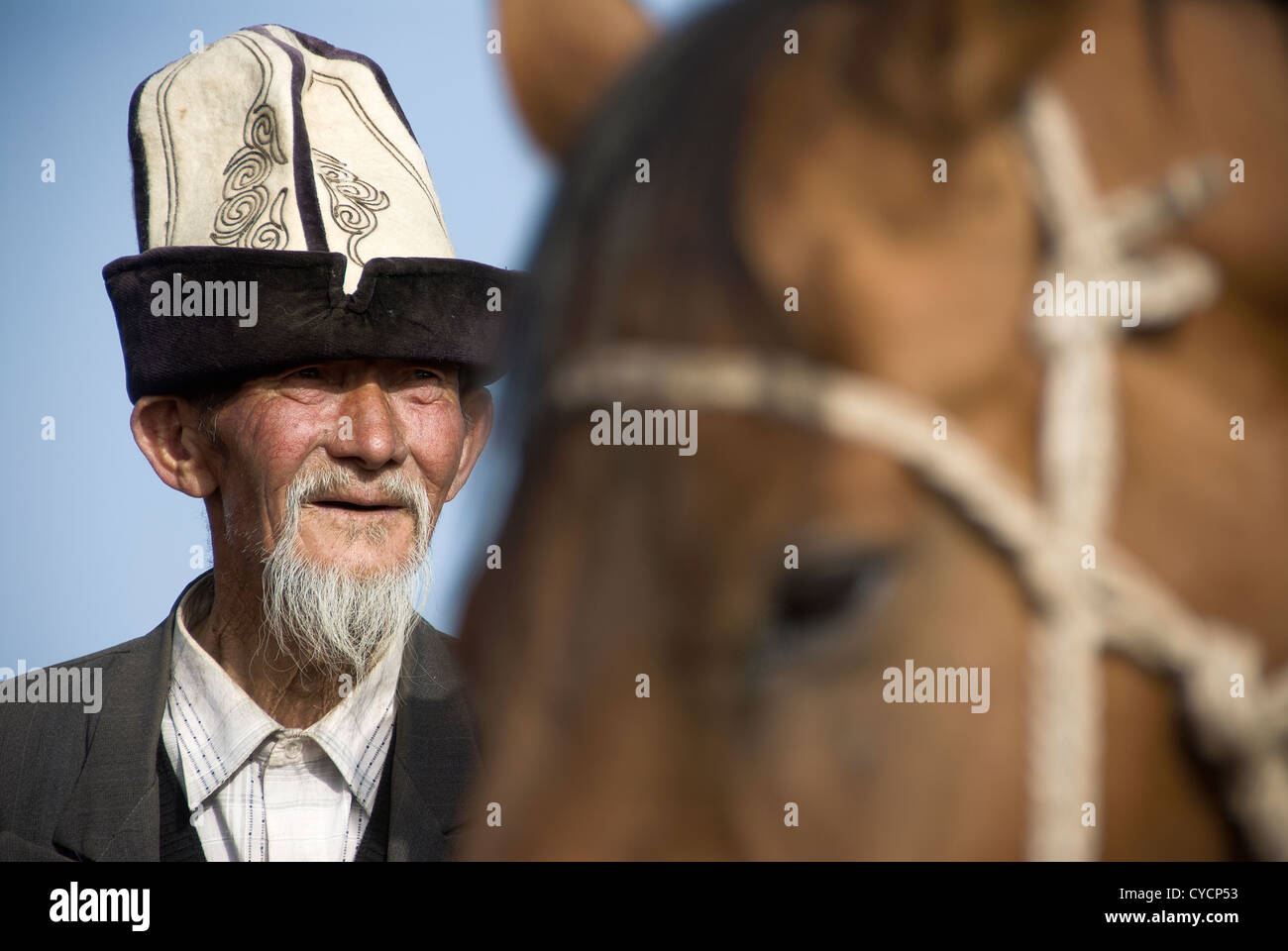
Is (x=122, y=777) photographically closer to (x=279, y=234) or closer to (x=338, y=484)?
(x=338, y=484)

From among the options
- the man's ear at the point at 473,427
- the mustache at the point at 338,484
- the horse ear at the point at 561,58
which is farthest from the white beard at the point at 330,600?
the horse ear at the point at 561,58

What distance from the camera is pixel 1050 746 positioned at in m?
0.45

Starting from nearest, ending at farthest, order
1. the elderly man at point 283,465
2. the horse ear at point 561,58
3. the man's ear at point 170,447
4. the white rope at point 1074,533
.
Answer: the white rope at point 1074,533 < the horse ear at point 561,58 < the elderly man at point 283,465 < the man's ear at point 170,447

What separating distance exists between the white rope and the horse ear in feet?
1.00

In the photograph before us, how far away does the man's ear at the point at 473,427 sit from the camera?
180cm

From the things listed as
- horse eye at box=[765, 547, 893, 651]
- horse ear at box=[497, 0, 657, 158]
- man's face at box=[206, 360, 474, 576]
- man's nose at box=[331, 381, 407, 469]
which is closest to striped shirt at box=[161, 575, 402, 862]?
man's face at box=[206, 360, 474, 576]

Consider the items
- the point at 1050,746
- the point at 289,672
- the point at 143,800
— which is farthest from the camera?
the point at 289,672

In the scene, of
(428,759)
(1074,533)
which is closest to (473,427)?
(428,759)

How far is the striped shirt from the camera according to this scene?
4.87 feet

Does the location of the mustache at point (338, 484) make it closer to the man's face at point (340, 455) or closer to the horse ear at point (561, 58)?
the man's face at point (340, 455)

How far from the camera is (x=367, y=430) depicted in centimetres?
161
